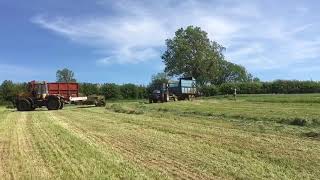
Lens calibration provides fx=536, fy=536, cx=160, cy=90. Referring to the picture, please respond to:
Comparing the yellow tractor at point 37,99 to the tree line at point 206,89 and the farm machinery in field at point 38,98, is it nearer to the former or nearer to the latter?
the farm machinery in field at point 38,98

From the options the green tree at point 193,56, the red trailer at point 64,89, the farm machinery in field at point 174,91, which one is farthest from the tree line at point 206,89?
the red trailer at point 64,89

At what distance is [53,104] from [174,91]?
19.7 metres

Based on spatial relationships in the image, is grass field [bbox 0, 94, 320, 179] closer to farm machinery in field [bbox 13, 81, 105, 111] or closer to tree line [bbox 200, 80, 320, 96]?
farm machinery in field [bbox 13, 81, 105, 111]

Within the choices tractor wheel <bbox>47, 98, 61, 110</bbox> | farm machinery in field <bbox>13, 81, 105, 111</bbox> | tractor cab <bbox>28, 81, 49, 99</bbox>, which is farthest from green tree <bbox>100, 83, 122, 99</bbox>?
tractor wheel <bbox>47, 98, 61, 110</bbox>

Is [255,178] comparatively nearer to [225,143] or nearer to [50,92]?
[225,143]

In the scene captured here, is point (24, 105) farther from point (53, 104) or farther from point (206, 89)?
point (206, 89)

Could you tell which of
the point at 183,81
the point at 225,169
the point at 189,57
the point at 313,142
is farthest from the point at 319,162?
the point at 189,57

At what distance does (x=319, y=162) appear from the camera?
11.9 metres

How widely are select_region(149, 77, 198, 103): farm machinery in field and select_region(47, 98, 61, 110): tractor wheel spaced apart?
47.9ft

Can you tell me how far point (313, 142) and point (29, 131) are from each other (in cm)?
1165

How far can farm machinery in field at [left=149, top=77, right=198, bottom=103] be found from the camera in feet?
189

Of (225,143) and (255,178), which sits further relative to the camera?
(225,143)

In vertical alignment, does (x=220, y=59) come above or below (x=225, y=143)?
above

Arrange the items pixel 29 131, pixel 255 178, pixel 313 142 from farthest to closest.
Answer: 1. pixel 29 131
2. pixel 313 142
3. pixel 255 178
